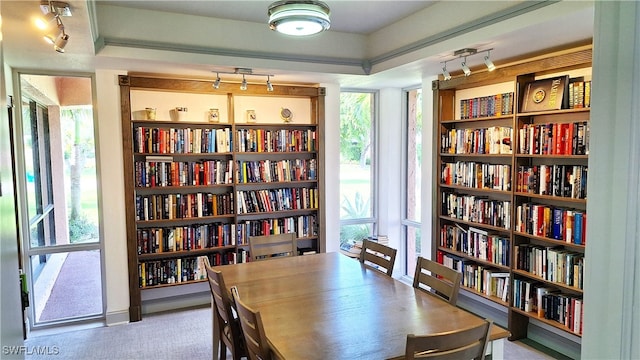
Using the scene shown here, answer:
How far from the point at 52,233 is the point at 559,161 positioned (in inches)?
182

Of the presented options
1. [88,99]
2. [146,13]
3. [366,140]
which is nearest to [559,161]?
[366,140]

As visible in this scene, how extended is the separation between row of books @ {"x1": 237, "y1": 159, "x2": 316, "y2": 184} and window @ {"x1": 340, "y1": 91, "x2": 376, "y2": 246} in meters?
0.64

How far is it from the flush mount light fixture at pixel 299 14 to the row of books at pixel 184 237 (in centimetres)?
270

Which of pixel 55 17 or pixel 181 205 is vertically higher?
pixel 55 17

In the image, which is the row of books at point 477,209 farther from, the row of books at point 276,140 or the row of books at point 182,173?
the row of books at point 182,173

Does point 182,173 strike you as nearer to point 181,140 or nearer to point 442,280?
point 181,140

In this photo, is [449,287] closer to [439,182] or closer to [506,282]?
[506,282]

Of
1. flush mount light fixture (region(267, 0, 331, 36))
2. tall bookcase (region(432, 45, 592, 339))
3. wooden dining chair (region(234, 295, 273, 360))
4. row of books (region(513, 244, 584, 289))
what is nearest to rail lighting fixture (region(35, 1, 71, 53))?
flush mount light fixture (region(267, 0, 331, 36))

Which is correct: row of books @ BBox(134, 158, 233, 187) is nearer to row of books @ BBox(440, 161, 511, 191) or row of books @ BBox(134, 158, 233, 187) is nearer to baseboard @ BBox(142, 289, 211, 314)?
baseboard @ BBox(142, 289, 211, 314)

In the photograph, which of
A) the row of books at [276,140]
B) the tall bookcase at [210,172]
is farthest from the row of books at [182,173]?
the row of books at [276,140]

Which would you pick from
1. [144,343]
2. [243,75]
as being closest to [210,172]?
[243,75]

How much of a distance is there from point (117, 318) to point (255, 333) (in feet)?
9.18

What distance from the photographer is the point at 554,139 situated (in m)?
3.22

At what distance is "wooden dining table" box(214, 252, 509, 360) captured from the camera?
1.81m
